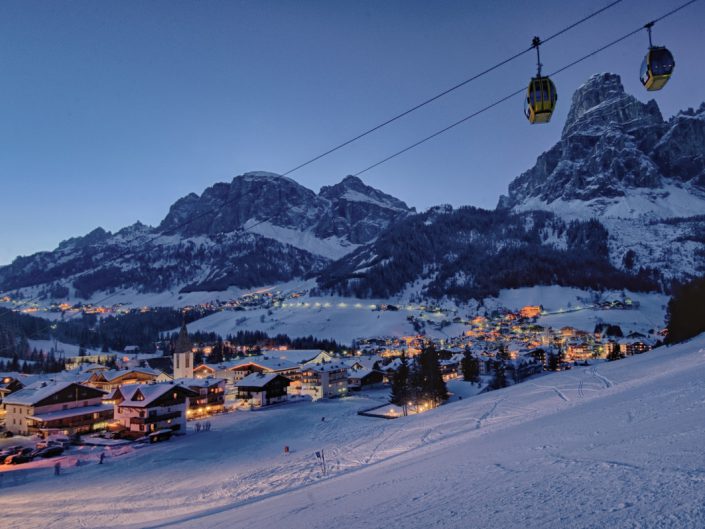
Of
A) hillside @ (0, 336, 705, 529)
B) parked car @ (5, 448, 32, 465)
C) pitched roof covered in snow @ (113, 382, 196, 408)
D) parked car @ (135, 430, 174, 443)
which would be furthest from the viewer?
pitched roof covered in snow @ (113, 382, 196, 408)

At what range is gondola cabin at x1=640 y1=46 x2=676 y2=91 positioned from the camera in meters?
11.7

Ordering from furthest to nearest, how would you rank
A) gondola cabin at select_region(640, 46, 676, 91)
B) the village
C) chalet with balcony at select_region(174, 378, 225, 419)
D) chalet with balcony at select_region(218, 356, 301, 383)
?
1. chalet with balcony at select_region(218, 356, 301, 383)
2. chalet with balcony at select_region(174, 378, 225, 419)
3. the village
4. gondola cabin at select_region(640, 46, 676, 91)

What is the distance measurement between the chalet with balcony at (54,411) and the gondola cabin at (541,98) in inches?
2113

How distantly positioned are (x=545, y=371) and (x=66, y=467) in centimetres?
8310

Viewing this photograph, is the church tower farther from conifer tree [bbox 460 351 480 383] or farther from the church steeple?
conifer tree [bbox 460 351 480 383]

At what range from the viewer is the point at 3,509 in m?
21.9

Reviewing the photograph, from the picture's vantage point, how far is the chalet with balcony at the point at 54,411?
4638 centimetres

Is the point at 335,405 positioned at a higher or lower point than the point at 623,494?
lower

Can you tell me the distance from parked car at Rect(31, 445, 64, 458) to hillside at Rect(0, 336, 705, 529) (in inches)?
212

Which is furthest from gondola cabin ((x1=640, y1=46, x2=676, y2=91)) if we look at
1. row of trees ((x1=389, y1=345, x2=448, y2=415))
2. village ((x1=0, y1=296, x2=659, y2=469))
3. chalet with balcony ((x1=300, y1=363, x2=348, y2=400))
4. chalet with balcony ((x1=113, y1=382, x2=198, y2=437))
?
chalet with balcony ((x1=300, y1=363, x2=348, y2=400))

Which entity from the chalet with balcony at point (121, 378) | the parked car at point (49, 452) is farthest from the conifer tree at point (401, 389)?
the chalet with balcony at point (121, 378)

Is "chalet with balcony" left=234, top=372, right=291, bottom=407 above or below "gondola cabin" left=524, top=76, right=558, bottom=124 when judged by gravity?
below

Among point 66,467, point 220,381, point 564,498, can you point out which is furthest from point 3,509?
point 220,381

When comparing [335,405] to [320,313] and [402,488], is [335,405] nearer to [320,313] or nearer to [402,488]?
[402,488]
